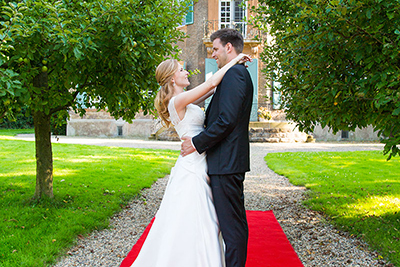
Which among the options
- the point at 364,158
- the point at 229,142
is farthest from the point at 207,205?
the point at 364,158

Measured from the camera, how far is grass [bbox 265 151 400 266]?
3.95m

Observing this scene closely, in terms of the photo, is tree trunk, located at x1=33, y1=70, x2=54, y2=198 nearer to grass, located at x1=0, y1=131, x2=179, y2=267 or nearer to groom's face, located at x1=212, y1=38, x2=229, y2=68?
grass, located at x1=0, y1=131, x2=179, y2=267

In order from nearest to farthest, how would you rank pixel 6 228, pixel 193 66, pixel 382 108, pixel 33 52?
pixel 382 108
pixel 33 52
pixel 6 228
pixel 193 66

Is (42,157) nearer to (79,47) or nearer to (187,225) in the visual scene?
(79,47)

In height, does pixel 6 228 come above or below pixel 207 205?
below

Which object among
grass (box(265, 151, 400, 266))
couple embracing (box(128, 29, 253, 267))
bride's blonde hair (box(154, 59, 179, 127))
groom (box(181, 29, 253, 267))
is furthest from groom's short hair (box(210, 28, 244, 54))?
grass (box(265, 151, 400, 266))

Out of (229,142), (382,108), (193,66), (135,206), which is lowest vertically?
(135,206)

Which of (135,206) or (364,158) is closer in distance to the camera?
(135,206)

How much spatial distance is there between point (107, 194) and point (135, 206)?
68cm

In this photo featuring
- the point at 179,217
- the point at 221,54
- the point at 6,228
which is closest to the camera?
the point at 179,217

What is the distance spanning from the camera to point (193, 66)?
18.6 m

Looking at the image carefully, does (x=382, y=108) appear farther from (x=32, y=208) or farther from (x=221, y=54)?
(x=32, y=208)

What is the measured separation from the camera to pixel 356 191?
5887 mm

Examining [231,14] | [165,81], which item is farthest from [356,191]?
[231,14]
